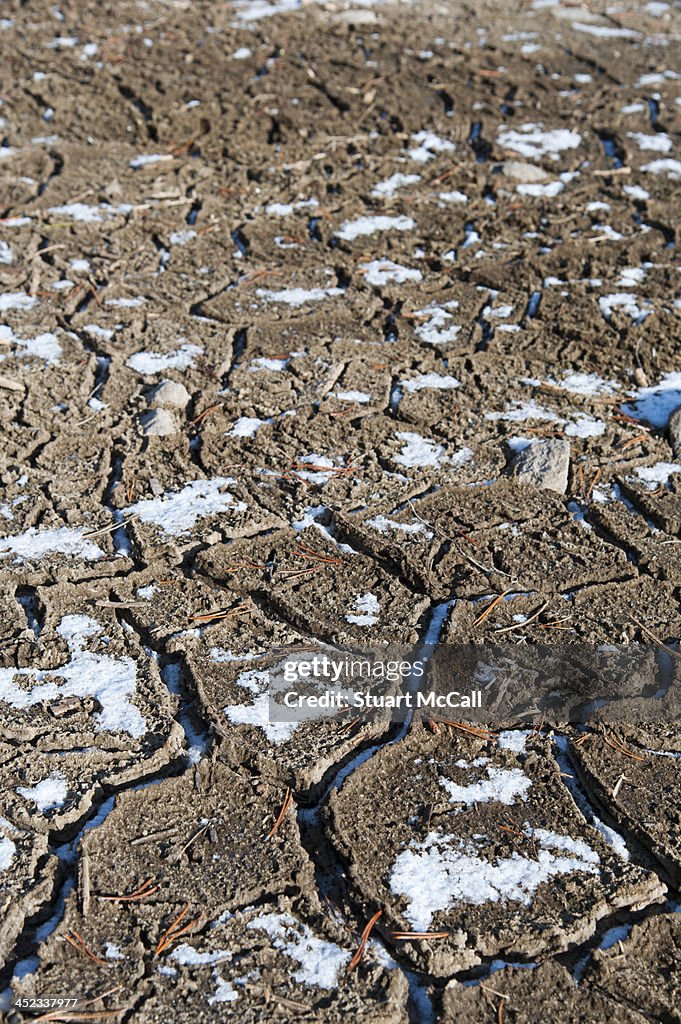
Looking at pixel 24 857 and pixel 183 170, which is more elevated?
Answer: pixel 183 170

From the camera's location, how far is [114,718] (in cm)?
257

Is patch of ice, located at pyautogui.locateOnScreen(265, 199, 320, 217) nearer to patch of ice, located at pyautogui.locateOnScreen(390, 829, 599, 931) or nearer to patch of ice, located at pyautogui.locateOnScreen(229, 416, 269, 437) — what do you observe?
patch of ice, located at pyautogui.locateOnScreen(229, 416, 269, 437)

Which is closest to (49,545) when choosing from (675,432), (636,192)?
(675,432)

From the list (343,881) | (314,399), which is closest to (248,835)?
(343,881)

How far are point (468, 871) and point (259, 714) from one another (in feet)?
2.21

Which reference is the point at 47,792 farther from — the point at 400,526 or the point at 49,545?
the point at 400,526

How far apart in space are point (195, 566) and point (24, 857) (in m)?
1.07

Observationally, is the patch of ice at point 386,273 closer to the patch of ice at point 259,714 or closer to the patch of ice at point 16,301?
the patch of ice at point 16,301

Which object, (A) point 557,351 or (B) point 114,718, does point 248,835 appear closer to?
(B) point 114,718

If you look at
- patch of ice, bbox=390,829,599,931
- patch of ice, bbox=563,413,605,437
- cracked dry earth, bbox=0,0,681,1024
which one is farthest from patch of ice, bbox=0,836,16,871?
patch of ice, bbox=563,413,605,437

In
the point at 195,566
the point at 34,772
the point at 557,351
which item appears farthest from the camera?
the point at 557,351

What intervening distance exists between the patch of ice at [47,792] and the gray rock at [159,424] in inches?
59.7

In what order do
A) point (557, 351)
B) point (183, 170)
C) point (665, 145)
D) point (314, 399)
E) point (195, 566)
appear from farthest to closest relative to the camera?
1. point (665, 145)
2. point (183, 170)
3. point (557, 351)
4. point (314, 399)
5. point (195, 566)

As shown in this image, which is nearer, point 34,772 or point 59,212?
point 34,772
